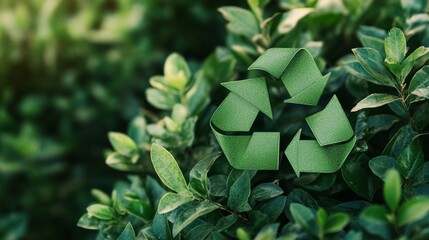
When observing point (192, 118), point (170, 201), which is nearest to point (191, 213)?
point (170, 201)

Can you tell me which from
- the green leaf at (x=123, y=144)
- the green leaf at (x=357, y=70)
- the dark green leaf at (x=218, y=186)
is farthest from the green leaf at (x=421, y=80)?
the green leaf at (x=123, y=144)

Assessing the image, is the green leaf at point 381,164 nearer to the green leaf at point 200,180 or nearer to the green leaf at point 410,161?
the green leaf at point 410,161

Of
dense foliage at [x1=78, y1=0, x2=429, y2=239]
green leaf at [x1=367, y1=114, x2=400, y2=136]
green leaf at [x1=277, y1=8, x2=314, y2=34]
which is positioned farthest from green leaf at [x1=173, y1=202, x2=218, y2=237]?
green leaf at [x1=277, y1=8, x2=314, y2=34]

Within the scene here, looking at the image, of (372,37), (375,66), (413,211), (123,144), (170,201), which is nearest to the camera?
(413,211)

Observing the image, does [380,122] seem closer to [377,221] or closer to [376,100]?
[376,100]

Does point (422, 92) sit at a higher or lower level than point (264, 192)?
higher

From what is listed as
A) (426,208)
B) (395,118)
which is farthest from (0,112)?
(426,208)
